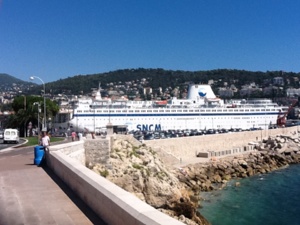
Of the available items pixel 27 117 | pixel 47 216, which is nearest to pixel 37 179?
pixel 47 216

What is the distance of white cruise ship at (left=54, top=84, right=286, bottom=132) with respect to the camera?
243ft

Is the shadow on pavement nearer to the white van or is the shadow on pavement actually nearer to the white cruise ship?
the white van

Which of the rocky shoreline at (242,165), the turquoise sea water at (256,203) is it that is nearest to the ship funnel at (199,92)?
the rocky shoreline at (242,165)

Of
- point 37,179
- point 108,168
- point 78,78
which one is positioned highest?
point 78,78

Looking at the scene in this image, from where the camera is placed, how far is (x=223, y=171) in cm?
3156

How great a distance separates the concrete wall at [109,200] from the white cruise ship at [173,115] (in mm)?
59742

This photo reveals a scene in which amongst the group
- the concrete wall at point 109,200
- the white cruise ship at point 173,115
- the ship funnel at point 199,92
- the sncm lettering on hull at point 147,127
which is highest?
the ship funnel at point 199,92

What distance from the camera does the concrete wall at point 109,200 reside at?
4324 mm

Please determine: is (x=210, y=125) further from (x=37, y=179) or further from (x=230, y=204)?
(x=37, y=179)

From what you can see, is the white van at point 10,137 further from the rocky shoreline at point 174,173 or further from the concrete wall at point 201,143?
the concrete wall at point 201,143

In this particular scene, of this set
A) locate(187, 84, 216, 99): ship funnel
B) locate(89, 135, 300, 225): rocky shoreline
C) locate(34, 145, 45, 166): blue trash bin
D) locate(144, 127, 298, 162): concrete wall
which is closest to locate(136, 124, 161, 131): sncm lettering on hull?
locate(187, 84, 216, 99): ship funnel

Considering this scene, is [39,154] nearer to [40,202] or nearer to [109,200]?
[40,202]

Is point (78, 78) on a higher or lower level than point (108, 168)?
higher

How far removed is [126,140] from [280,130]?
40.7 meters
